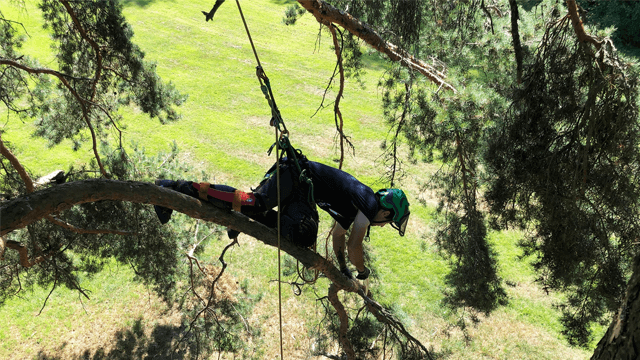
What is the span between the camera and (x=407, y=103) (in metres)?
4.03

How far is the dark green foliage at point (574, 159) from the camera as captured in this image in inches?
108

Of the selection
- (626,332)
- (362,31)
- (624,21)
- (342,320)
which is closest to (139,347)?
(342,320)

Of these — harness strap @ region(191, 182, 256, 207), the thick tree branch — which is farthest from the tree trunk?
the thick tree branch

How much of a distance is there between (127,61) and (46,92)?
3.19 feet

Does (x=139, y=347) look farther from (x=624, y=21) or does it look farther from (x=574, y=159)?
(x=624, y=21)

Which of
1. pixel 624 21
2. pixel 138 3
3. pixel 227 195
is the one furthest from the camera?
pixel 138 3

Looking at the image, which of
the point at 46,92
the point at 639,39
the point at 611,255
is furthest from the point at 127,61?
the point at 639,39

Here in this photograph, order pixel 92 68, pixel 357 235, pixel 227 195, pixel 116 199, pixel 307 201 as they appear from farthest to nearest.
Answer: pixel 92 68 < pixel 357 235 < pixel 307 201 < pixel 227 195 < pixel 116 199

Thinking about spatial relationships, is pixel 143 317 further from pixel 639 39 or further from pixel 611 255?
pixel 639 39

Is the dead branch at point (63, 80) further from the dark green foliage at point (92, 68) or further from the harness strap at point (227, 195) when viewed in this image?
the harness strap at point (227, 195)

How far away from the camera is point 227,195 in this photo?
2510 millimetres

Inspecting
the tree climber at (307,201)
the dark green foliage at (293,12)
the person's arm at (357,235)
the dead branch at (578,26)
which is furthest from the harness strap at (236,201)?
the dark green foliage at (293,12)

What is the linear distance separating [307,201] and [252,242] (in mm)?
4714

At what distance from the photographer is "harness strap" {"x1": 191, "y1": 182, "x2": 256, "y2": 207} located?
2465mm
